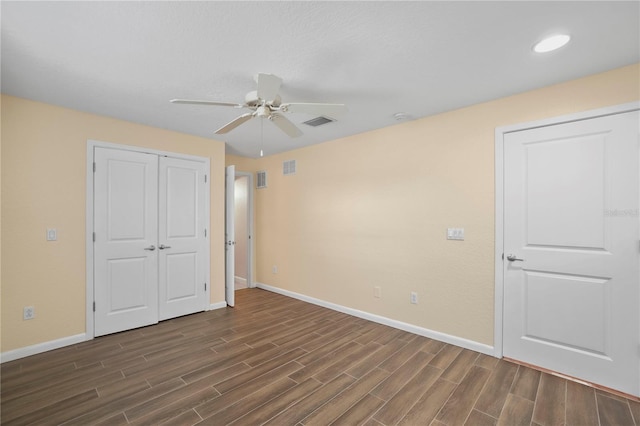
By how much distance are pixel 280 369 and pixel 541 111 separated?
3372 millimetres

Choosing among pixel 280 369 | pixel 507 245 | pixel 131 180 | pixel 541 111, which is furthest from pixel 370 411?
pixel 131 180

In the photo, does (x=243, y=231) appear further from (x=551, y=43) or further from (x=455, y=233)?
(x=551, y=43)

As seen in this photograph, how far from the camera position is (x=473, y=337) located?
2855mm

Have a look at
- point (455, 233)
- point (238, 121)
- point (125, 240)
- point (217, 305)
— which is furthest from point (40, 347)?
point (455, 233)

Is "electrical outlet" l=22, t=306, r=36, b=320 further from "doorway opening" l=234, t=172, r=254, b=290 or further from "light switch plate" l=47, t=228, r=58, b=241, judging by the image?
"doorway opening" l=234, t=172, r=254, b=290

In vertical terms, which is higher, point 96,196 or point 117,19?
point 117,19

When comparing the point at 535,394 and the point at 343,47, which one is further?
the point at 535,394

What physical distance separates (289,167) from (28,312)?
370cm

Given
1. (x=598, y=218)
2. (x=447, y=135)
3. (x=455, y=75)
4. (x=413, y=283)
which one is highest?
(x=455, y=75)

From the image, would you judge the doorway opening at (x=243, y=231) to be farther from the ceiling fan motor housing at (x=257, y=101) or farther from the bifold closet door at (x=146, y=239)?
the ceiling fan motor housing at (x=257, y=101)

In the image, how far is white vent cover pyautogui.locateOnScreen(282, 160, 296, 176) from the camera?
4.83 meters

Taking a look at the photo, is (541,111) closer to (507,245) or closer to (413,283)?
(507,245)

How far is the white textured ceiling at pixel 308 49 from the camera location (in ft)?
5.24

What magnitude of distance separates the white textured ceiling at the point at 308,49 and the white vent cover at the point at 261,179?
2509 millimetres
